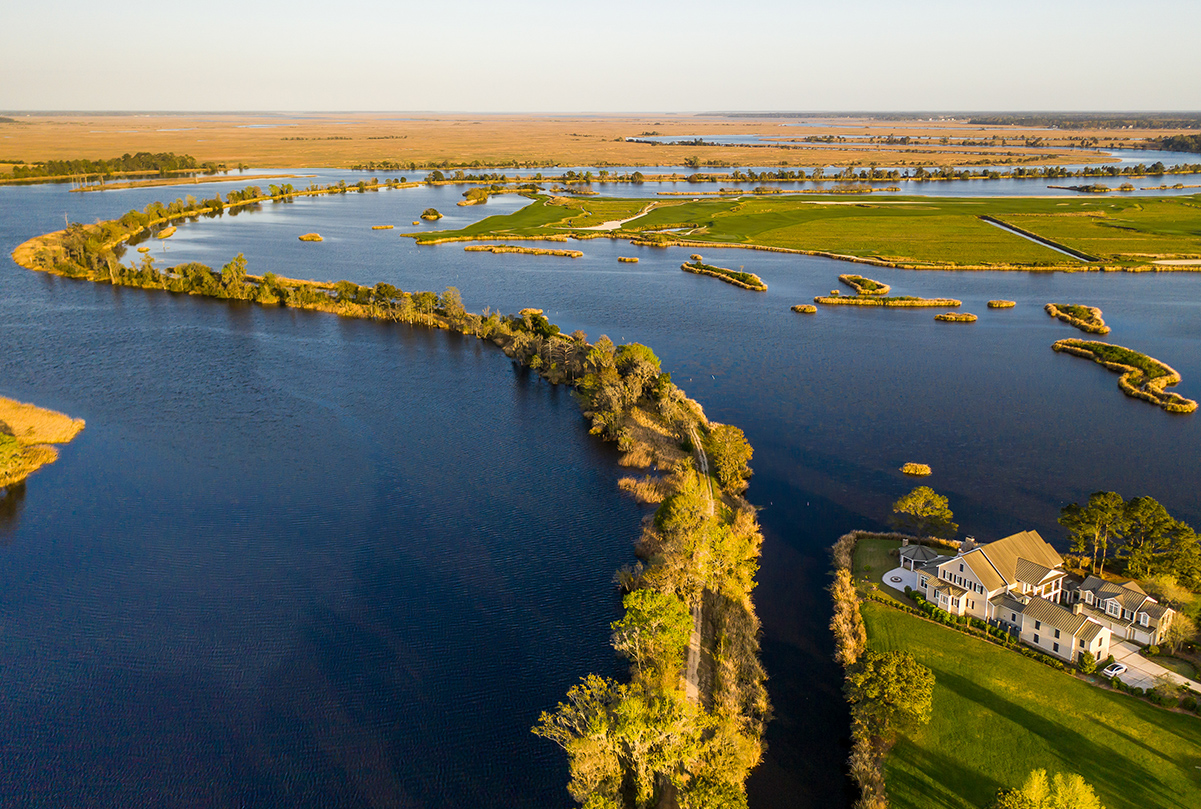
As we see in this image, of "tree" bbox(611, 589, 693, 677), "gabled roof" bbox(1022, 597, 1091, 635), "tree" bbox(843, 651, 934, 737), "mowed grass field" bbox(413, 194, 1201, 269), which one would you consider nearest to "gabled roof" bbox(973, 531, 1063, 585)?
"gabled roof" bbox(1022, 597, 1091, 635)

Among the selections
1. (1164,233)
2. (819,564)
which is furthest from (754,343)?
(1164,233)

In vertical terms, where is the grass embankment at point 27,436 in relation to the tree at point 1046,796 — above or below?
above

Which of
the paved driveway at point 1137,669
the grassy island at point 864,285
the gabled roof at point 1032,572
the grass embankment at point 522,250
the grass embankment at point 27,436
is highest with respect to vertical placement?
the grass embankment at point 522,250

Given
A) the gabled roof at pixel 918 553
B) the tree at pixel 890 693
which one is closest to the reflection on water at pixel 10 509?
the tree at pixel 890 693

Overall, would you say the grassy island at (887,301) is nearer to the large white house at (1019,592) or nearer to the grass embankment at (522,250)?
the grass embankment at (522,250)

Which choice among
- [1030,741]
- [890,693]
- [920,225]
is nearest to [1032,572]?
[1030,741]

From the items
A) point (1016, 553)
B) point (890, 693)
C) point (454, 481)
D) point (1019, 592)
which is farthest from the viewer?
point (454, 481)

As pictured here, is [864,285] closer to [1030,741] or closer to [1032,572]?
[1032,572]
